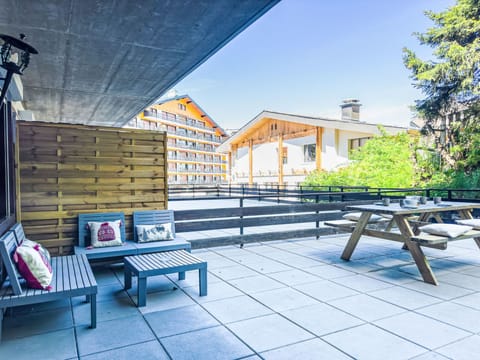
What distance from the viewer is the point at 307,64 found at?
941 inches

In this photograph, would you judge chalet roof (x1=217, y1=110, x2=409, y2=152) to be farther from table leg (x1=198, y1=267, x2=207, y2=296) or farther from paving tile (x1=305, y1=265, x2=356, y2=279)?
table leg (x1=198, y1=267, x2=207, y2=296)

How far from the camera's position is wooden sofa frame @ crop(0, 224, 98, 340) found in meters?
2.42

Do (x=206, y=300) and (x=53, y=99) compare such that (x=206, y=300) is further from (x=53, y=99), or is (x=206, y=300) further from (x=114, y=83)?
(x=53, y=99)

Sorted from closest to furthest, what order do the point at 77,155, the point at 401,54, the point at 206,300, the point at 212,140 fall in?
the point at 206,300
the point at 77,155
the point at 401,54
the point at 212,140

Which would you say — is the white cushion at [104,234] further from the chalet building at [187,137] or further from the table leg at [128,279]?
the chalet building at [187,137]

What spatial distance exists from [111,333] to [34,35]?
10.6ft

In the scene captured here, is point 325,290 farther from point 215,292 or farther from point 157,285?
point 157,285

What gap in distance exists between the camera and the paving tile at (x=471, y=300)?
2.95 m

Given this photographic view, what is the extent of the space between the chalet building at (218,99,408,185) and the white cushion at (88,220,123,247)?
11.6 meters

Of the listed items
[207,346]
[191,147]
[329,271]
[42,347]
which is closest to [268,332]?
[207,346]

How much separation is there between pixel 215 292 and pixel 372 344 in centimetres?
155

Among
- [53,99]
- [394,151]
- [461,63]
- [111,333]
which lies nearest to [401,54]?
[461,63]

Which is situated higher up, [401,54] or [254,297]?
[401,54]

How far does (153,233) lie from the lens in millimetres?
4363
